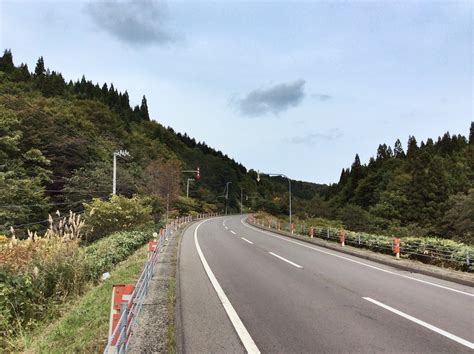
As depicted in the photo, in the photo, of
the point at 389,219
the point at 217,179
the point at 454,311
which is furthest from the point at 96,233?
the point at 217,179

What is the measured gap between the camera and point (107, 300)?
7766mm

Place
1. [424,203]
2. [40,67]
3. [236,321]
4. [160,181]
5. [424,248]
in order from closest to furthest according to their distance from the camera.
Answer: [236,321] → [424,248] → [160,181] → [424,203] → [40,67]

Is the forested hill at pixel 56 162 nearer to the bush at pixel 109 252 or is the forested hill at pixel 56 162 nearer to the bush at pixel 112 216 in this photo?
the bush at pixel 112 216

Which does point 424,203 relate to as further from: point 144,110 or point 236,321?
point 144,110

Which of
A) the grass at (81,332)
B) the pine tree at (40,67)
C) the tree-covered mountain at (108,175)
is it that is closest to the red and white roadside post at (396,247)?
the grass at (81,332)

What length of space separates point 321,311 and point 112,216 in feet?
65.5

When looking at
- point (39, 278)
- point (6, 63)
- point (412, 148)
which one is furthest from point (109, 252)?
point (6, 63)

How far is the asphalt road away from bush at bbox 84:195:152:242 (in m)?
12.9

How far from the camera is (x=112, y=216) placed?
24375 mm

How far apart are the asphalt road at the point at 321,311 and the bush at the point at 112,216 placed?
12873 millimetres

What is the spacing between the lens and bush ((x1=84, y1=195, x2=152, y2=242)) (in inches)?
930

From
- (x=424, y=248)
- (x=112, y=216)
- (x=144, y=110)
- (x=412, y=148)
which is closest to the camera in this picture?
(x=424, y=248)

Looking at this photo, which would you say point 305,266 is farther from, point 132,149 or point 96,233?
point 132,149

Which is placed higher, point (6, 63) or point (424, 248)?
point (6, 63)
